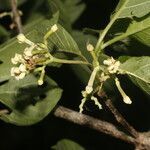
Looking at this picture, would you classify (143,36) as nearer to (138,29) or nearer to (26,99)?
(138,29)

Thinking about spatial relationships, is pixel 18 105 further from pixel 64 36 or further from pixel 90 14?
pixel 90 14

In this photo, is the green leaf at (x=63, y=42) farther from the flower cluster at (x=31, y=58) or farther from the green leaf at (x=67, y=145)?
the green leaf at (x=67, y=145)

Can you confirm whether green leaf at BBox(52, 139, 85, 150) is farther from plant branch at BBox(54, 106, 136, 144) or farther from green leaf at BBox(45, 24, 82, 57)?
green leaf at BBox(45, 24, 82, 57)

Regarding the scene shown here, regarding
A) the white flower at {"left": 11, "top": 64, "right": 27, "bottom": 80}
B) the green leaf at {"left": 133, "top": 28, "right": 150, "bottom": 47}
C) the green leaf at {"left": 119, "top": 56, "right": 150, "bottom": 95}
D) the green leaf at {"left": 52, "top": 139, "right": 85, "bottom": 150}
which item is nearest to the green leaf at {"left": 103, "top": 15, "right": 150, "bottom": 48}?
the green leaf at {"left": 133, "top": 28, "right": 150, "bottom": 47}

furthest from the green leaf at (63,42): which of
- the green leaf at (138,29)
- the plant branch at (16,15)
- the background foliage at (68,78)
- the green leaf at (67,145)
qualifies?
the plant branch at (16,15)

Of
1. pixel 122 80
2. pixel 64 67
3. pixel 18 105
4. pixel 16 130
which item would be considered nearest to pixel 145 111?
pixel 122 80

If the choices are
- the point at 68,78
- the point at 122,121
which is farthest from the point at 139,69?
the point at 68,78
